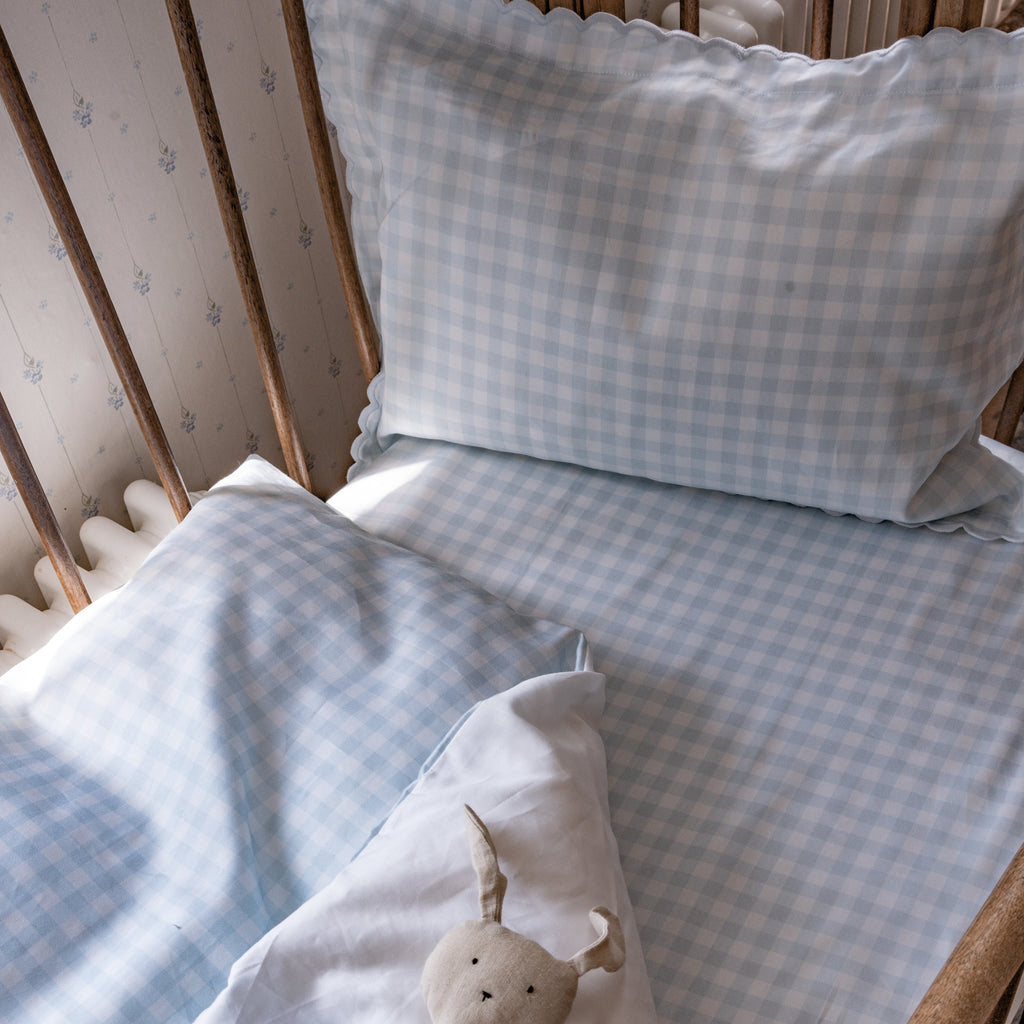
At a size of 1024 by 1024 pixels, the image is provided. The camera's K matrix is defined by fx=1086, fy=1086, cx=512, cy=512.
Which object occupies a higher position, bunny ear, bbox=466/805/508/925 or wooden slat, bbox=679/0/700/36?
wooden slat, bbox=679/0/700/36

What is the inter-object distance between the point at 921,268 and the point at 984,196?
70mm

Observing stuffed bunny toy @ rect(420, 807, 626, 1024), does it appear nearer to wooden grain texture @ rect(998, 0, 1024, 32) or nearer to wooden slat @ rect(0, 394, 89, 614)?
wooden slat @ rect(0, 394, 89, 614)

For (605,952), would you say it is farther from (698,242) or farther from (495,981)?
(698,242)

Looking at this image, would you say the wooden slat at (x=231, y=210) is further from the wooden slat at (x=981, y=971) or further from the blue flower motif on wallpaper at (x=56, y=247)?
the wooden slat at (x=981, y=971)

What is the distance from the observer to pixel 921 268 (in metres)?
0.88

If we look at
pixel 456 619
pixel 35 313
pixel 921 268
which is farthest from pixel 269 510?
pixel 921 268

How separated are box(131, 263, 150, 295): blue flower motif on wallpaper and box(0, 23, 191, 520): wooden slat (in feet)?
0.70

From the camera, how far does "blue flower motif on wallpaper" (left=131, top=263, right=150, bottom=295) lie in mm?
1224

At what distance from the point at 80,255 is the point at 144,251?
0.86 ft

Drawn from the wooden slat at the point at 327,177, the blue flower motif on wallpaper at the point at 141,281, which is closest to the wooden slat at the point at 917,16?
the wooden slat at the point at 327,177

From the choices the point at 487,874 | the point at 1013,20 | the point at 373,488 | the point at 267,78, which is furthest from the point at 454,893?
the point at 1013,20

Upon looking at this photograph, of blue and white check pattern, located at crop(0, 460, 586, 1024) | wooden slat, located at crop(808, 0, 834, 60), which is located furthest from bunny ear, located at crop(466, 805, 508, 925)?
wooden slat, located at crop(808, 0, 834, 60)

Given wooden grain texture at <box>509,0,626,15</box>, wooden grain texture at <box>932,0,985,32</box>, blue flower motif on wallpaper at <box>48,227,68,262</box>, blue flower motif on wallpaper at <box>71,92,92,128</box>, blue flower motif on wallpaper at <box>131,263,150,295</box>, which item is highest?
wooden grain texture at <box>932,0,985,32</box>

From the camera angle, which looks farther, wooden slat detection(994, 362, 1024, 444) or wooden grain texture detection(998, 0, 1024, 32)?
wooden grain texture detection(998, 0, 1024, 32)
